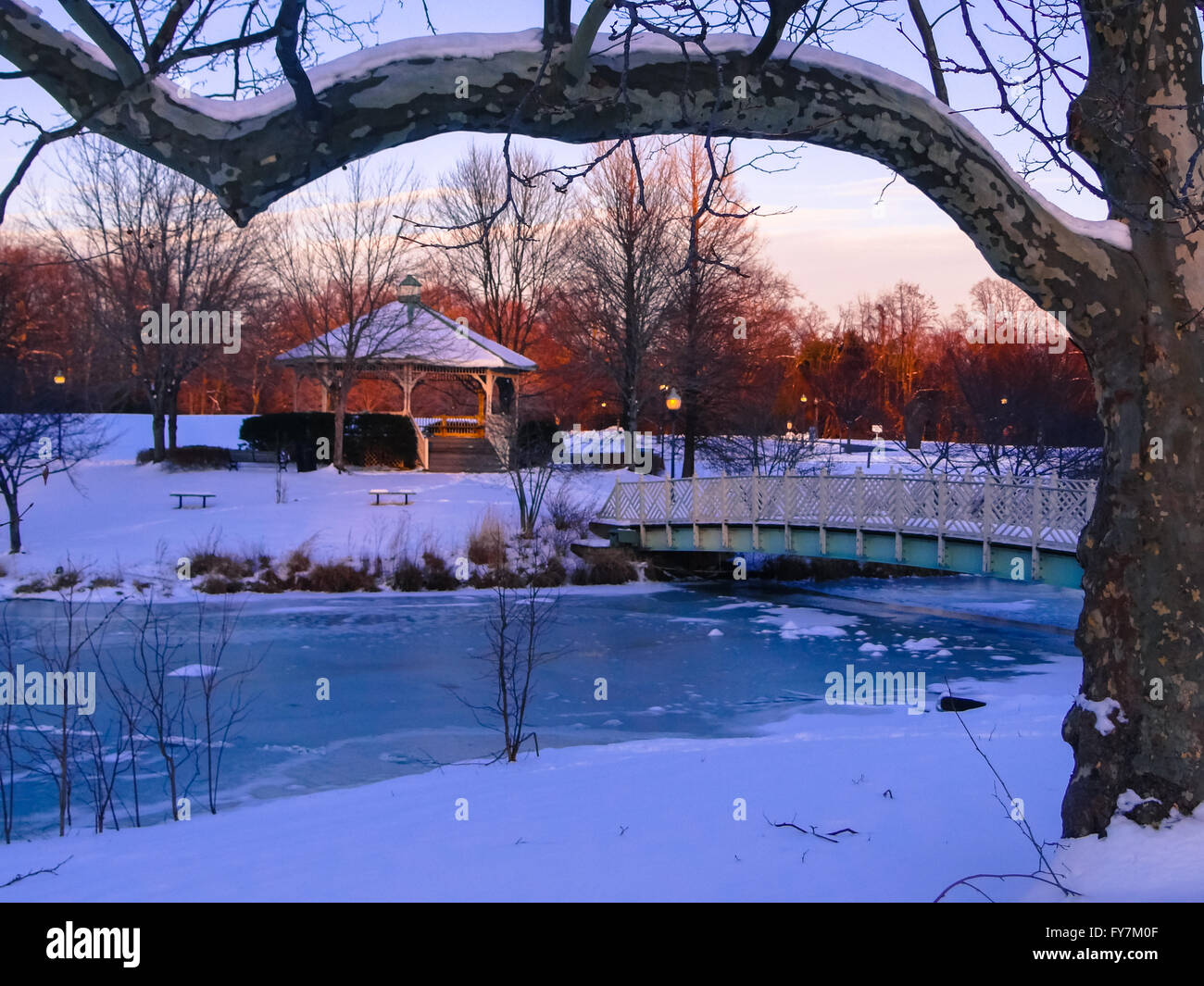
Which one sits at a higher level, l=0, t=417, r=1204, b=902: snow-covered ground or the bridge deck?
the bridge deck

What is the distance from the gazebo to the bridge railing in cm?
724

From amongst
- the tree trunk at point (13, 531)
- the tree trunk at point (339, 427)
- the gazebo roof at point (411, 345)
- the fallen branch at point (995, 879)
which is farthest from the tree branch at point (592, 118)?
the gazebo roof at point (411, 345)

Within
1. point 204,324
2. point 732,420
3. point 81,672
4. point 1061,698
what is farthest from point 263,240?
point 1061,698

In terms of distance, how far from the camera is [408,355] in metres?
32.5

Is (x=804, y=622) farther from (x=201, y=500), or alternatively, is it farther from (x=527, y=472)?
(x=201, y=500)

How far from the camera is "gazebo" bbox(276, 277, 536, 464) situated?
1236 inches

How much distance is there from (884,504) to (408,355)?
17762 mm

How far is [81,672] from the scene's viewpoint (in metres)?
12.8

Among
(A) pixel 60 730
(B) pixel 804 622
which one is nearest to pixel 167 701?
(A) pixel 60 730

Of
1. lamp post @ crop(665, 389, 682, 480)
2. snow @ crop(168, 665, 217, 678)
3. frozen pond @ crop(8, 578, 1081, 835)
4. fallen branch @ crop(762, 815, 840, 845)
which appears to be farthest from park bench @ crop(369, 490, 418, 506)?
fallen branch @ crop(762, 815, 840, 845)

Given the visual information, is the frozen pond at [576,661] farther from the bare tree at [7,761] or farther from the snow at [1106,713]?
the snow at [1106,713]

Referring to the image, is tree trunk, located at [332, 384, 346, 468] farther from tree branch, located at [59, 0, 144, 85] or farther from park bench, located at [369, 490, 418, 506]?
tree branch, located at [59, 0, 144, 85]

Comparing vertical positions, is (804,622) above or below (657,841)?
below

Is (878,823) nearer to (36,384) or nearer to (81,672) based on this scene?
(81,672)
